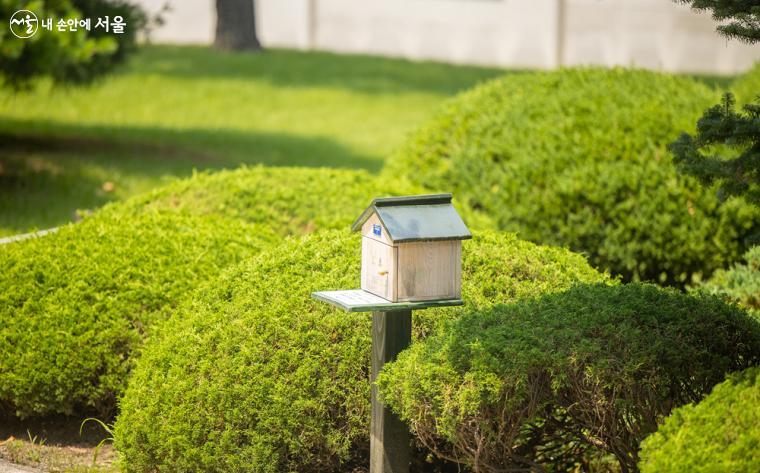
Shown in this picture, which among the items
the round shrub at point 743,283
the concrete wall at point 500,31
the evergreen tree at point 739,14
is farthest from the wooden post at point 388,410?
the concrete wall at point 500,31

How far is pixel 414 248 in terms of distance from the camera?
149 inches

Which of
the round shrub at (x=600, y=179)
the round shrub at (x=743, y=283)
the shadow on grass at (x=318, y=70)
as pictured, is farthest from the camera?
the shadow on grass at (x=318, y=70)

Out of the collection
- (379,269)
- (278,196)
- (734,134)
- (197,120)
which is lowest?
(379,269)

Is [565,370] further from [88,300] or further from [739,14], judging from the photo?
[88,300]

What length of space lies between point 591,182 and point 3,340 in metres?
3.96

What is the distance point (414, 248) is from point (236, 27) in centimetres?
2037

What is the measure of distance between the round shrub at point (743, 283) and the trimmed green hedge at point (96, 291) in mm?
2292

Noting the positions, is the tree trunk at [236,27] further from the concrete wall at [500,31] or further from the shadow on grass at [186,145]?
the shadow on grass at [186,145]

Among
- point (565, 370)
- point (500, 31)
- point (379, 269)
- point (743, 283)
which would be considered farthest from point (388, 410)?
point (500, 31)

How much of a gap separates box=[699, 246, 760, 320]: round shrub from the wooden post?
2715mm

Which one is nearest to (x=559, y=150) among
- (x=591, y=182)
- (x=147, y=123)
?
(x=591, y=182)

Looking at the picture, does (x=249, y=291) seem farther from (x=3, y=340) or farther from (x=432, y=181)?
(x=432, y=181)

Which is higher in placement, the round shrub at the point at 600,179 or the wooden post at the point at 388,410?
the round shrub at the point at 600,179

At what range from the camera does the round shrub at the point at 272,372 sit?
4141 mm
